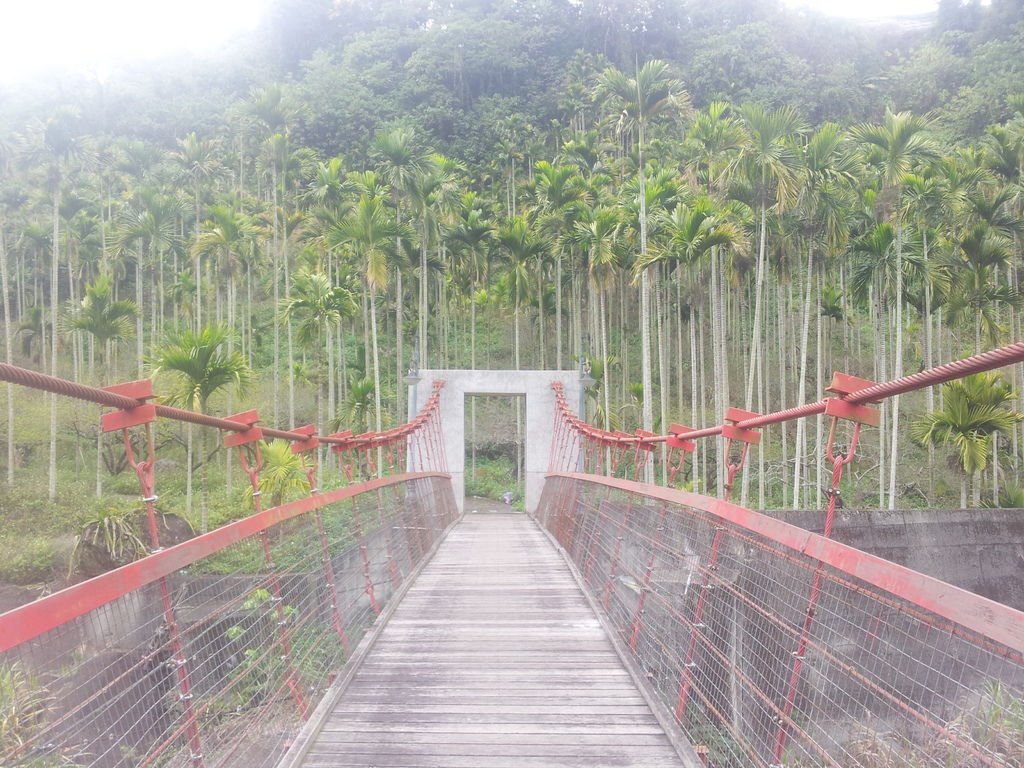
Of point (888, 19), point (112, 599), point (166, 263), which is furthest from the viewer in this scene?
point (888, 19)

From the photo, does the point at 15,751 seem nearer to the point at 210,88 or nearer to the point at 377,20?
the point at 210,88

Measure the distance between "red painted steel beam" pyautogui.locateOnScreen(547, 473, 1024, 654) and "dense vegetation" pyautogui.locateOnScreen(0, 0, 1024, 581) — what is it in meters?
9.56

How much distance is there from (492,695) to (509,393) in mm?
13165

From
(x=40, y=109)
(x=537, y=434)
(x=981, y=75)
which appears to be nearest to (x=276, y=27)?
(x=40, y=109)

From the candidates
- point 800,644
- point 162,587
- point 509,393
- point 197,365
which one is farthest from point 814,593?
point 509,393

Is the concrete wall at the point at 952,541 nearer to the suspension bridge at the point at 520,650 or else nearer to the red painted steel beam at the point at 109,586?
the suspension bridge at the point at 520,650

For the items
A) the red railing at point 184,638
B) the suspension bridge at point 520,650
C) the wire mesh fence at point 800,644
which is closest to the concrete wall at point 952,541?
the suspension bridge at point 520,650

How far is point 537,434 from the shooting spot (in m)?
16.6

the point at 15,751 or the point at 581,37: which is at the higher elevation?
the point at 581,37

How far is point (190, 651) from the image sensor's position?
8.33 feet

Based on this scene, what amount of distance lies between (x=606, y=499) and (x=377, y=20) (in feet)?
189

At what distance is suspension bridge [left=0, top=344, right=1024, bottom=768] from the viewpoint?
1841mm

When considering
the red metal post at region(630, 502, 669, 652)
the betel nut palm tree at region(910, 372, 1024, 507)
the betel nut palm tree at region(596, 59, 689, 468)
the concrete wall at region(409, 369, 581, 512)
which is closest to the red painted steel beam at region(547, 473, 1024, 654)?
the red metal post at region(630, 502, 669, 652)

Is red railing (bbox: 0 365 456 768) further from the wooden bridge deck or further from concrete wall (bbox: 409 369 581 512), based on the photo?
concrete wall (bbox: 409 369 581 512)
